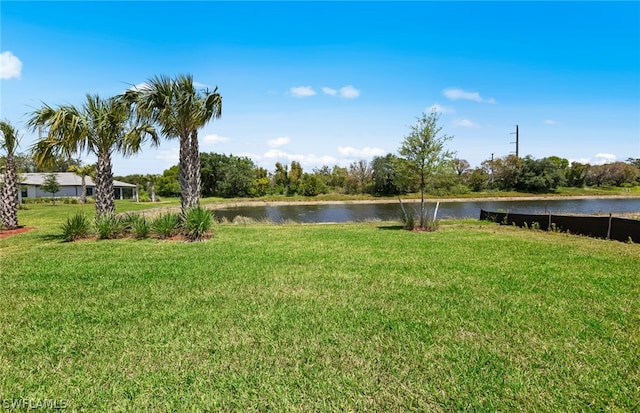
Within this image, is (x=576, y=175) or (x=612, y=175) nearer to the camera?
(x=576, y=175)

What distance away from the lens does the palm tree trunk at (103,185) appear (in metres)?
11.2

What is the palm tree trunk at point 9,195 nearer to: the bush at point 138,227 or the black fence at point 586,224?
the bush at point 138,227

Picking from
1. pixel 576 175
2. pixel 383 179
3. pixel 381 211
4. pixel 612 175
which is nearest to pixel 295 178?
pixel 383 179

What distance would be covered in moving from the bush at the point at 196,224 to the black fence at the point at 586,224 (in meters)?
12.7

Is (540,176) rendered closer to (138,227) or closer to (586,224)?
(586,224)

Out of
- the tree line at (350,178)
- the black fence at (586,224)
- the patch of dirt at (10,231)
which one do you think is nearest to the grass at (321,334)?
the black fence at (586,224)

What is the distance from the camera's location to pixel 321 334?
12.5 ft

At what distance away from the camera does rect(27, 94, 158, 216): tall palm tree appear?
34.4 ft

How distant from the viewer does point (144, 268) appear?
267 inches

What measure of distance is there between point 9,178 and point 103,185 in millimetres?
4908

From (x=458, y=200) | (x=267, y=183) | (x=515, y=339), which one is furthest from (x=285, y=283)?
(x=267, y=183)

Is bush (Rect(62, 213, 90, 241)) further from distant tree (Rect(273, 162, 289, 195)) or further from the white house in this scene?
distant tree (Rect(273, 162, 289, 195))

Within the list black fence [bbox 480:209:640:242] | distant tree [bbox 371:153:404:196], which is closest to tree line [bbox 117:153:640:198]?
distant tree [bbox 371:153:404:196]

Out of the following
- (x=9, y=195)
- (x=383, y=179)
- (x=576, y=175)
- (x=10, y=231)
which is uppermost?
(x=576, y=175)
